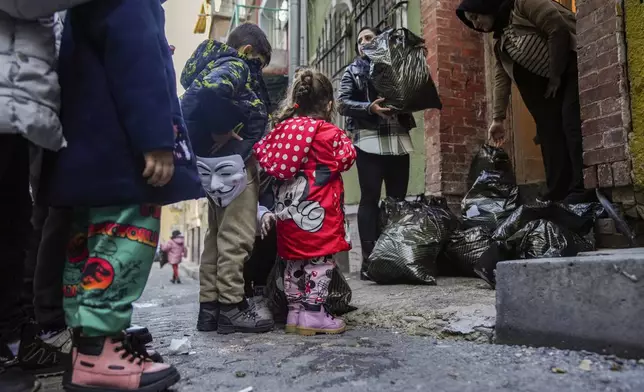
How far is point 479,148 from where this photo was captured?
4.63m

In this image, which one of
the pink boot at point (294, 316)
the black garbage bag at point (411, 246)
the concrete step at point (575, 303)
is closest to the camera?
the concrete step at point (575, 303)

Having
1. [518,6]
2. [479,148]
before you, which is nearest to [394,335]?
[518,6]

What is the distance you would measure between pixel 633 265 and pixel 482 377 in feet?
1.97

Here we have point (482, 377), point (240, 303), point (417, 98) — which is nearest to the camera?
point (482, 377)

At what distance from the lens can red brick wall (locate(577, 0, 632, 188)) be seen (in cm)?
259

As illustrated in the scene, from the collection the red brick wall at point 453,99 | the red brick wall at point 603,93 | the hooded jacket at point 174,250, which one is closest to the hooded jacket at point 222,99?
the red brick wall at point 603,93

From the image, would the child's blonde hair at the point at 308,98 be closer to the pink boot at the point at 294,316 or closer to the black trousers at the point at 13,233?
the pink boot at the point at 294,316

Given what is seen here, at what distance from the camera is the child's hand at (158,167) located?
1.46 metres

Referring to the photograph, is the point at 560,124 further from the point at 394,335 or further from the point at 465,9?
the point at 394,335

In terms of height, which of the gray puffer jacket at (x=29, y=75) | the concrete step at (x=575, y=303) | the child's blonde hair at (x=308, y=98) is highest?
the child's blonde hair at (x=308, y=98)

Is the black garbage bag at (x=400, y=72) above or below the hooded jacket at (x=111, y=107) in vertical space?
above

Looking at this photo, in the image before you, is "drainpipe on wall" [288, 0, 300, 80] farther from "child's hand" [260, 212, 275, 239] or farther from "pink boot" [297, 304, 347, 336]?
"pink boot" [297, 304, 347, 336]

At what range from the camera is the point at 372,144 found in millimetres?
3812

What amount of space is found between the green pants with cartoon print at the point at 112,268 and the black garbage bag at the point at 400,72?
2.47 metres
